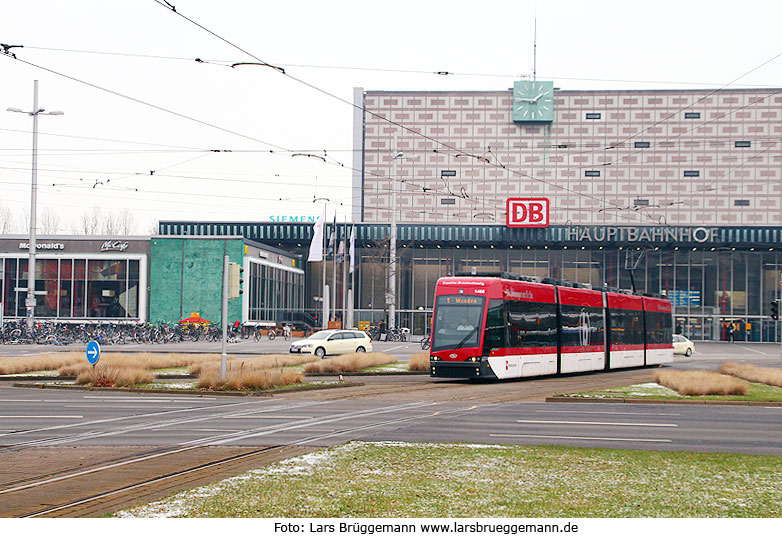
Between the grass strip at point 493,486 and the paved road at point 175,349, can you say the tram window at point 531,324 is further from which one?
the grass strip at point 493,486

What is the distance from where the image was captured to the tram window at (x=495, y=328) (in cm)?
2778

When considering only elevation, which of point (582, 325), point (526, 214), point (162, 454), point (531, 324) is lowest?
point (162, 454)

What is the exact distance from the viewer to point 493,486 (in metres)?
9.88

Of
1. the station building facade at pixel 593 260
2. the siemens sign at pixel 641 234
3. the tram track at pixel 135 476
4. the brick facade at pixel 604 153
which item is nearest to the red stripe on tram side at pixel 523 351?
the tram track at pixel 135 476

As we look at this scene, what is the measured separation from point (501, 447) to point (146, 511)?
6.37 metres

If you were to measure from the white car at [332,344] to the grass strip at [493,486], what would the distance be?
29366mm

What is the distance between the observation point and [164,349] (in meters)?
50.8

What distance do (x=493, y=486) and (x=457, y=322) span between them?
18197 millimetres

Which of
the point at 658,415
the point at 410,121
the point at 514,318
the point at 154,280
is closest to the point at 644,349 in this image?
the point at 514,318

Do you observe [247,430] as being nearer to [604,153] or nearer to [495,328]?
[495,328]

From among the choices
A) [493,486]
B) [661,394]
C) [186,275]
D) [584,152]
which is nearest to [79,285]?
[186,275]

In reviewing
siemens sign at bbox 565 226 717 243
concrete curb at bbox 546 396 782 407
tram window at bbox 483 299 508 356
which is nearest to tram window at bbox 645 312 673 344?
tram window at bbox 483 299 508 356
